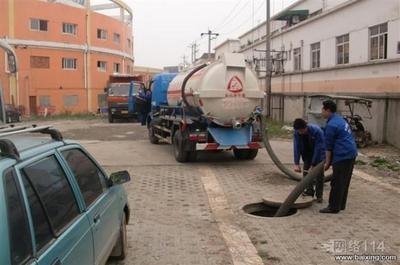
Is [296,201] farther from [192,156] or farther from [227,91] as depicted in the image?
[192,156]

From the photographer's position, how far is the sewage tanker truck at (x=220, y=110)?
42.3 feet

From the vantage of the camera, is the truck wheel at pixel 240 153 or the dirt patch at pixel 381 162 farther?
the truck wheel at pixel 240 153

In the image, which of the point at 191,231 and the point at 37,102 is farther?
the point at 37,102

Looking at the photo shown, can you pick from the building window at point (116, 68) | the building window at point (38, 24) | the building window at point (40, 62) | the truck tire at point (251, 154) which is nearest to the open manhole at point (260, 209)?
the truck tire at point (251, 154)

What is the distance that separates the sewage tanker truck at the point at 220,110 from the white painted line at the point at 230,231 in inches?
98.1

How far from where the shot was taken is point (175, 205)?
8703 millimetres

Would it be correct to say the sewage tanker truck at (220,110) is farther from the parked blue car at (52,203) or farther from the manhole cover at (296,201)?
the parked blue car at (52,203)

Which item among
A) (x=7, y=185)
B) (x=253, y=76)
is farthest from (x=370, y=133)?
(x=7, y=185)

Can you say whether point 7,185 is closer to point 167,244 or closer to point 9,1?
point 167,244

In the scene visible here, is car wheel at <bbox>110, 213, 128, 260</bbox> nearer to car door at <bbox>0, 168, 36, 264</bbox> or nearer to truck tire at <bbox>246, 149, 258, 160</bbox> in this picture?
car door at <bbox>0, 168, 36, 264</bbox>

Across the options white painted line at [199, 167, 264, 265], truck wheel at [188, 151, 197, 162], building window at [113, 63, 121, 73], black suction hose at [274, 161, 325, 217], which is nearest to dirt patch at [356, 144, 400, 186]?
black suction hose at [274, 161, 325, 217]

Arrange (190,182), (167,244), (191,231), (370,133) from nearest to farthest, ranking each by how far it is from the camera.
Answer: (167,244) < (191,231) < (190,182) < (370,133)

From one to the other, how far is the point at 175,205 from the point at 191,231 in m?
1.66

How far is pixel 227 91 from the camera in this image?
42.4ft
